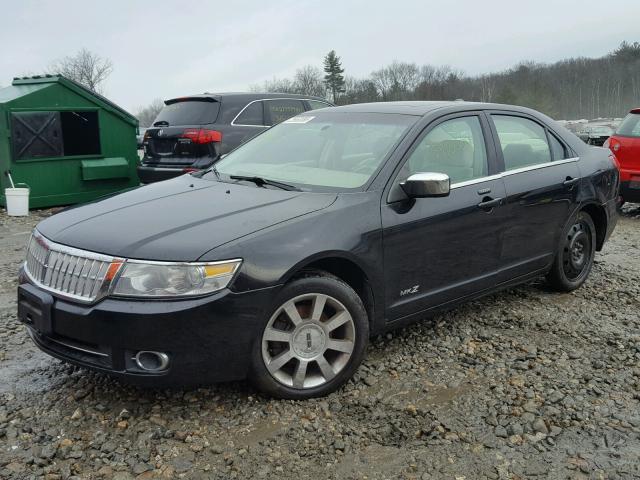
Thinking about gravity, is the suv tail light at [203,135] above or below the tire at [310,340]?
above

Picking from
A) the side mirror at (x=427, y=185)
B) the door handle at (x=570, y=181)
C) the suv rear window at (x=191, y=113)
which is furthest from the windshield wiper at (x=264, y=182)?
the suv rear window at (x=191, y=113)

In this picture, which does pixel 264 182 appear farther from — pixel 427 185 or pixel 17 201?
pixel 17 201

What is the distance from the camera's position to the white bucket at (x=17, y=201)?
30.5 ft

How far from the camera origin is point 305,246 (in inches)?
122

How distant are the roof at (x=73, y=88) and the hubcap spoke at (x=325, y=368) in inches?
341

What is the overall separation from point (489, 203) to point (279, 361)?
5.99ft

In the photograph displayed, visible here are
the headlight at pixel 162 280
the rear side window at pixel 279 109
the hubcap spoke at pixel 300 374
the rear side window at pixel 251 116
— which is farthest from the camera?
the rear side window at pixel 279 109

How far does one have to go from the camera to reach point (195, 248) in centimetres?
287

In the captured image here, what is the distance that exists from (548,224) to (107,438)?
3.37 m

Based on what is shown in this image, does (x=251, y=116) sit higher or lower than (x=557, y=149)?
higher

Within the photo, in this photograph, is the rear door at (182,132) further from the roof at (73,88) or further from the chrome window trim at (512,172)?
the chrome window trim at (512,172)

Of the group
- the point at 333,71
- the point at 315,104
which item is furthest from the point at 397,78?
the point at 315,104

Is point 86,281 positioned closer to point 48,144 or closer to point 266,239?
point 266,239

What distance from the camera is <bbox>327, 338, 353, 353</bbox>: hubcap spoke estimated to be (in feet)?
10.7
